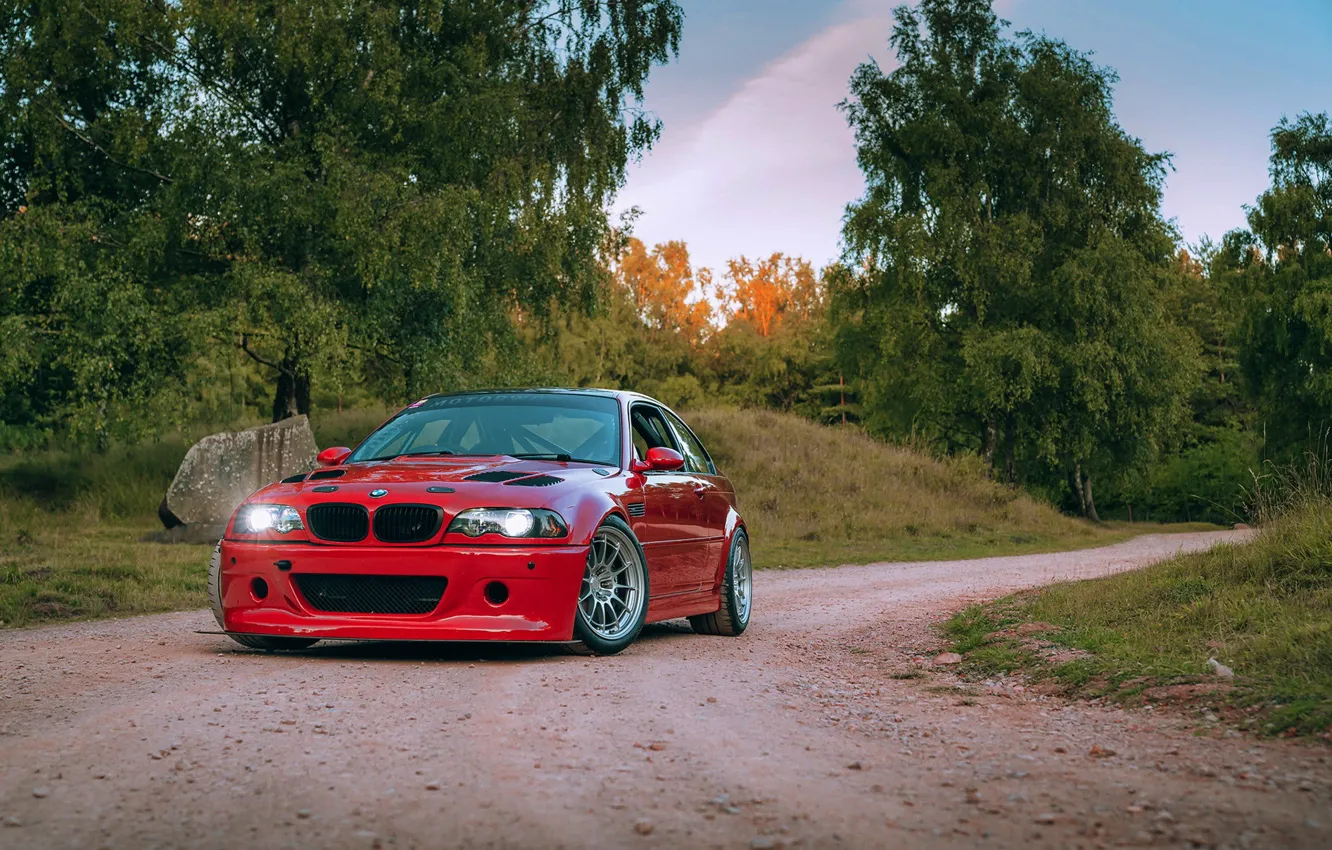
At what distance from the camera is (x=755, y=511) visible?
1113 inches

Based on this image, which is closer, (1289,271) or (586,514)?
(586,514)

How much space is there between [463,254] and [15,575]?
12984mm

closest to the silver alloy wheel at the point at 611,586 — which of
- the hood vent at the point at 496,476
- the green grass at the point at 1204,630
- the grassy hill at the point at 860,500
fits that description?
the hood vent at the point at 496,476

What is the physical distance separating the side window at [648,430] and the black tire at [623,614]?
110 centimetres

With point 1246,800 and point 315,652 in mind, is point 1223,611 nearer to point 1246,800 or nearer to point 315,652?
point 1246,800

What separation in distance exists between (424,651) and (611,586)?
126 cm

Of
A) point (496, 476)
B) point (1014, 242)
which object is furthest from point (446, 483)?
point (1014, 242)

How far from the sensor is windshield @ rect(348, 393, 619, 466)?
8938 millimetres

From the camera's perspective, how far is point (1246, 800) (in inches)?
162

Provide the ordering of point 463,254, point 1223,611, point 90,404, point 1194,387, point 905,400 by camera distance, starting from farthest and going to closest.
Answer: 1. point 905,400
2. point 1194,387
3. point 463,254
4. point 90,404
5. point 1223,611

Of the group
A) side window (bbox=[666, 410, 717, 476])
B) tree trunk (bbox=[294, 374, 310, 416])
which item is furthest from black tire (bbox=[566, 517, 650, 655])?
tree trunk (bbox=[294, 374, 310, 416])

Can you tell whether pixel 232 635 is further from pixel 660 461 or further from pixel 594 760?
pixel 594 760

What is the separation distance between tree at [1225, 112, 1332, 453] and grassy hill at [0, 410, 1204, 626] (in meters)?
14.3

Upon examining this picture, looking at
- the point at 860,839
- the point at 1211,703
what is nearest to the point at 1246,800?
the point at 860,839
